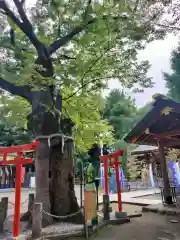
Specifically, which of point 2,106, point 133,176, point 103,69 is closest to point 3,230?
point 2,106

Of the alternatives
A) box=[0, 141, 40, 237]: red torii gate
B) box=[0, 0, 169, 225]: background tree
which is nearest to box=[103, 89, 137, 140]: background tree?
box=[0, 0, 169, 225]: background tree

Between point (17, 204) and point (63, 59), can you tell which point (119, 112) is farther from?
point (17, 204)

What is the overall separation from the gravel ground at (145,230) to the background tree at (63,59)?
1.55m

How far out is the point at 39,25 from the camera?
7465 mm

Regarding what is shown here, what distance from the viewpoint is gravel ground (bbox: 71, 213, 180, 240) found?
5.32 metres

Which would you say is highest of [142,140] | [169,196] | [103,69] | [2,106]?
[103,69]

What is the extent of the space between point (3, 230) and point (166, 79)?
770 inches

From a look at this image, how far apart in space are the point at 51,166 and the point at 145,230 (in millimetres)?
3534

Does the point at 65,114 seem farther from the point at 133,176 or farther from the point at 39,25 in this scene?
the point at 133,176

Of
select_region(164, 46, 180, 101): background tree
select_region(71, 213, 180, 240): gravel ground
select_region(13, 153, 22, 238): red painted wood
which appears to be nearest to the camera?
select_region(13, 153, 22, 238): red painted wood

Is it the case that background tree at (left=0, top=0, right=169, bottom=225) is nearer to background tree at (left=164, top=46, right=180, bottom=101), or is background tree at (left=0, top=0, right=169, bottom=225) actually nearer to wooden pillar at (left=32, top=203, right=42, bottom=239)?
wooden pillar at (left=32, top=203, right=42, bottom=239)

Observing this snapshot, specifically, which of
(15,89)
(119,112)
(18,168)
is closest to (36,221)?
(18,168)

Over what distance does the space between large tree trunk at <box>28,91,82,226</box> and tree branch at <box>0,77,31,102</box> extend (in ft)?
1.05

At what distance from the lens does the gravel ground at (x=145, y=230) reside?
17.5 feet
